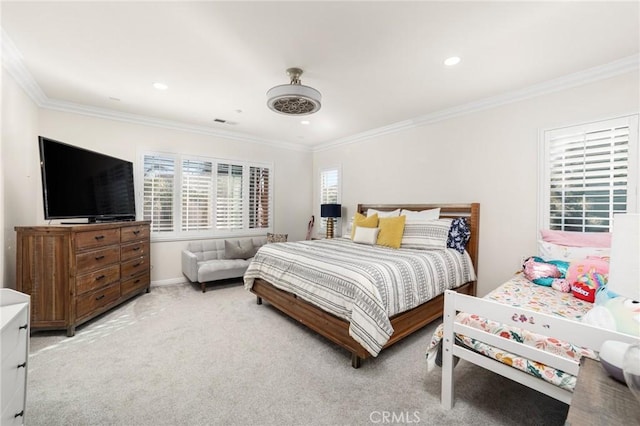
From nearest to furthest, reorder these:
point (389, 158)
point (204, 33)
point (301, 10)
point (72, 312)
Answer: point (301, 10), point (204, 33), point (72, 312), point (389, 158)

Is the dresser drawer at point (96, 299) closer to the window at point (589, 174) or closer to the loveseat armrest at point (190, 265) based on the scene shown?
the loveseat armrest at point (190, 265)

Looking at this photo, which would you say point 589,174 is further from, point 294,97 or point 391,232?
point 294,97

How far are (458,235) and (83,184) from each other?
441 cm

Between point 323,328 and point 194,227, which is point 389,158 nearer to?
point 323,328

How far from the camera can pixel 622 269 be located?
949 mm

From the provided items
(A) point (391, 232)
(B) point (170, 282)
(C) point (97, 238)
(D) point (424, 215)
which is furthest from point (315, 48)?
(B) point (170, 282)

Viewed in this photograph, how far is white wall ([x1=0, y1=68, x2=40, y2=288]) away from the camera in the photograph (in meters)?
2.50

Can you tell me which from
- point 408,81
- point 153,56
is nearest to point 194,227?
point 153,56

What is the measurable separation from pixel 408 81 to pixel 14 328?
3.46 m

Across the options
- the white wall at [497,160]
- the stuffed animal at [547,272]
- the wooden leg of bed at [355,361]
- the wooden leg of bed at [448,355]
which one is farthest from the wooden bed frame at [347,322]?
the stuffed animal at [547,272]

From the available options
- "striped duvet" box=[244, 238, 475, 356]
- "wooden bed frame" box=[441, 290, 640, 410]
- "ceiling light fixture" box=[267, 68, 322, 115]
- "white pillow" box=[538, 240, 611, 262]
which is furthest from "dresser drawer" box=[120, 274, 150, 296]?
"white pillow" box=[538, 240, 611, 262]

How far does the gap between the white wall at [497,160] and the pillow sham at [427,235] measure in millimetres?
554

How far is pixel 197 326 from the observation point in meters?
2.87

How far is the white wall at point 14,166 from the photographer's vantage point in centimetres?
250
